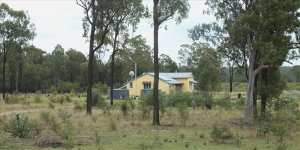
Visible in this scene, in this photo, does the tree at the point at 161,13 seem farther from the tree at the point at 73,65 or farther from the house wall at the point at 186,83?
the tree at the point at 73,65

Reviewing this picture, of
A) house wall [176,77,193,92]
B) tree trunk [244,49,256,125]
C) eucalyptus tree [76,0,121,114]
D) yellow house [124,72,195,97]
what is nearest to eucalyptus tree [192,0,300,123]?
tree trunk [244,49,256,125]

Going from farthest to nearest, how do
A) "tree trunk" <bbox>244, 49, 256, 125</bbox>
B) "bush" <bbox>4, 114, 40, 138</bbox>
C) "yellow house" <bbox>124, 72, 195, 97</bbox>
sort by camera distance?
1. "yellow house" <bbox>124, 72, 195, 97</bbox>
2. "tree trunk" <bbox>244, 49, 256, 125</bbox>
3. "bush" <bbox>4, 114, 40, 138</bbox>

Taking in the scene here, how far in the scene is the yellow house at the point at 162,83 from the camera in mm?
72188

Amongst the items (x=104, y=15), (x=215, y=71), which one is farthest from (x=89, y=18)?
(x=215, y=71)

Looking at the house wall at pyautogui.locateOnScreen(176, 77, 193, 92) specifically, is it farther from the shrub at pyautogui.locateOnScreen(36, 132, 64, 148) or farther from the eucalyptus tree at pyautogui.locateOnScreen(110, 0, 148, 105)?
the shrub at pyautogui.locateOnScreen(36, 132, 64, 148)

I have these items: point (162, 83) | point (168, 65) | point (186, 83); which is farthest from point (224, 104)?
point (168, 65)

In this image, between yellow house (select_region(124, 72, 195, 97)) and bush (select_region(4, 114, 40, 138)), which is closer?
bush (select_region(4, 114, 40, 138))

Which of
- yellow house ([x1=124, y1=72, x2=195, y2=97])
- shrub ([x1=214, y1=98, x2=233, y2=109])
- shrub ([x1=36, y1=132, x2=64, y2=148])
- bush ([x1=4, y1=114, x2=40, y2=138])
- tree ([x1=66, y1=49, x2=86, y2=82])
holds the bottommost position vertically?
shrub ([x1=36, y1=132, x2=64, y2=148])

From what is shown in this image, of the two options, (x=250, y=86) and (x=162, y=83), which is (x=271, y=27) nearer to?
(x=250, y=86)

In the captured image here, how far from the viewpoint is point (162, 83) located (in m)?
72.2

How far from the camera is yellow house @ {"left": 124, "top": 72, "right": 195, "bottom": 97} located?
7219 centimetres

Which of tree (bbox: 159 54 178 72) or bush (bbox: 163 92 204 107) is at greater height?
tree (bbox: 159 54 178 72)

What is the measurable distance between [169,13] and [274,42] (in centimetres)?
476

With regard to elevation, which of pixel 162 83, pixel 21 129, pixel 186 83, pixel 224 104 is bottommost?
pixel 21 129
